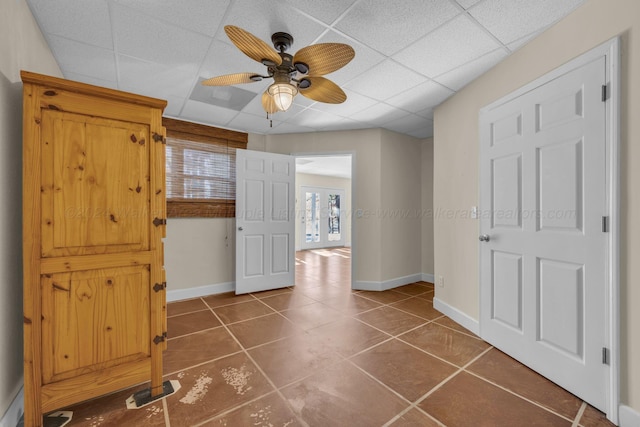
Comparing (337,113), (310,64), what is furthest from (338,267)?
(310,64)

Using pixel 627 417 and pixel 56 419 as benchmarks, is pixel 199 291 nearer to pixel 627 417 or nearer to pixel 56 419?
pixel 56 419

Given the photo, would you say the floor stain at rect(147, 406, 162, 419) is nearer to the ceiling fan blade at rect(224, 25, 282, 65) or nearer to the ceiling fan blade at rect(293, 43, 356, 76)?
the ceiling fan blade at rect(224, 25, 282, 65)

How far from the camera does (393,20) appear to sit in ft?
5.88

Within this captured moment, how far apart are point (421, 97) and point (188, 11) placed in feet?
7.93

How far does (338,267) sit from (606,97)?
509 cm

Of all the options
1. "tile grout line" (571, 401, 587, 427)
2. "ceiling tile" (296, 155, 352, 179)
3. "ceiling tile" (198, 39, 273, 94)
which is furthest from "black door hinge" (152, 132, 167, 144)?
"ceiling tile" (296, 155, 352, 179)

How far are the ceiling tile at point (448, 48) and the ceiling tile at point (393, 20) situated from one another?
100mm

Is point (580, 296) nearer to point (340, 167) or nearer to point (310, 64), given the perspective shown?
point (310, 64)

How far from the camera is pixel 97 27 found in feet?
6.10

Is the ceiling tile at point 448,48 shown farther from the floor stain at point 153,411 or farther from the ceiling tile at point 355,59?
the floor stain at point 153,411

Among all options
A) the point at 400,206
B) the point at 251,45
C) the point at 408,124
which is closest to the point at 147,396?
the point at 251,45

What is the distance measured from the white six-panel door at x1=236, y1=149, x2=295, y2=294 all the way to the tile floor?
0.88 m

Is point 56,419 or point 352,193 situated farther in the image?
point 352,193

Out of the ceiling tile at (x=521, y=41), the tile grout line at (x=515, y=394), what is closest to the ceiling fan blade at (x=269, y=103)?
the ceiling tile at (x=521, y=41)
